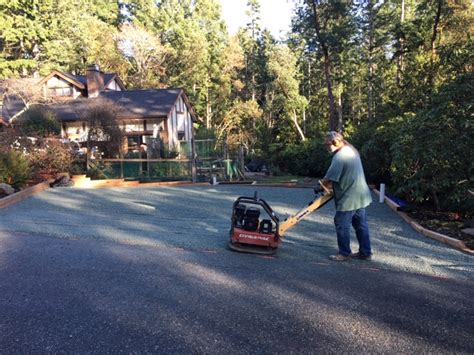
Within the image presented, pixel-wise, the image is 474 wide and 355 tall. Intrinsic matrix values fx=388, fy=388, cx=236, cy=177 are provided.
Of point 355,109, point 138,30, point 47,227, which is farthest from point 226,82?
point 47,227

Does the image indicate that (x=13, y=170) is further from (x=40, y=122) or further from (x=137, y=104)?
(x=137, y=104)

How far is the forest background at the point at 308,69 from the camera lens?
314 inches

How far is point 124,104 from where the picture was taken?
2781 cm

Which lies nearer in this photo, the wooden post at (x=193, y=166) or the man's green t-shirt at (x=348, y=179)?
the man's green t-shirt at (x=348, y=179)

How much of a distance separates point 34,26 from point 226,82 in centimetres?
2013

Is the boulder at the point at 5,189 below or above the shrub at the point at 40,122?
below

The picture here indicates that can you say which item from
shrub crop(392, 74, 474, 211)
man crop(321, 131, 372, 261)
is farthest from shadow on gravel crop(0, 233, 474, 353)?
shrub crop(392, 74, 474, 211)

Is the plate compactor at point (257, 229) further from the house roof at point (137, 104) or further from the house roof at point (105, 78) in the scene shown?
the house roof at point (105, 78)

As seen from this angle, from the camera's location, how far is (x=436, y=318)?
3568 millimetres

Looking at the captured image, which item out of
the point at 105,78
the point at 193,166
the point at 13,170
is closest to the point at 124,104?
the point at 105,78

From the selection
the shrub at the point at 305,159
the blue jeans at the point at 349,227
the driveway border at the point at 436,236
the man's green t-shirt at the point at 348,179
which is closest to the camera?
the man's green t-shirt at the point at 348,179

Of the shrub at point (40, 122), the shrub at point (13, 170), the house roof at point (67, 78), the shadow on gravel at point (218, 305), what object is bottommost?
the shadow on gravel at point (218, 305)

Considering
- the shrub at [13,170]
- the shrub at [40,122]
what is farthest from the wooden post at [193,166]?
the shrub at [40,122]

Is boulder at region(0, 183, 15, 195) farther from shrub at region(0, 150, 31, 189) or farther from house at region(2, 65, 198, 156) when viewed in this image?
house at region(2, 65, 198, 156)
